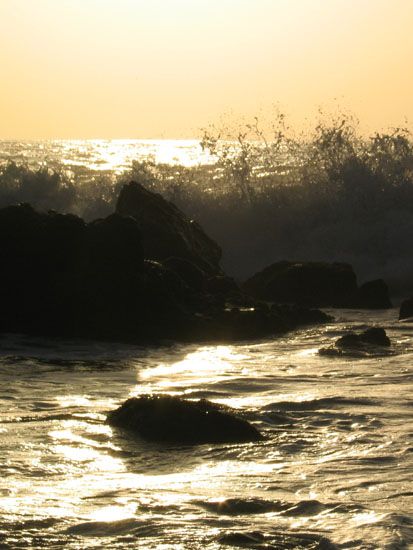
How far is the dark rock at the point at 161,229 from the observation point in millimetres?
17344

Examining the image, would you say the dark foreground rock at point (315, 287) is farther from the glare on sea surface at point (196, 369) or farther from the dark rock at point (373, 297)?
the glare on sea surface at point (196, 369)

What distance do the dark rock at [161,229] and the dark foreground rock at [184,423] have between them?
9.07 meters

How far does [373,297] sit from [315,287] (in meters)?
0.99

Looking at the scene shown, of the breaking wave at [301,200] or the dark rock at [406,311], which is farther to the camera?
the breaking wave at [301,200]

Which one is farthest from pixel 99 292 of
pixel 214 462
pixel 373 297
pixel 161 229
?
pixel 214 462

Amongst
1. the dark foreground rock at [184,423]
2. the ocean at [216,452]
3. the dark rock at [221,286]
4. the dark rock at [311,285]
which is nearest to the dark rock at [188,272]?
the dark rock at [221,286]

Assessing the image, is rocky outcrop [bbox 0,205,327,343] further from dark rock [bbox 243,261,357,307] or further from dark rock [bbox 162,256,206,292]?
dark rock [bbox 243,261,357,307]

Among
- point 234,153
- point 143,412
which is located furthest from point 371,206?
point 143,412

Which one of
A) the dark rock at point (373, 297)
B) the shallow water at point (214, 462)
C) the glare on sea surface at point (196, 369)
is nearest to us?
the shallow water at point (214, 462)

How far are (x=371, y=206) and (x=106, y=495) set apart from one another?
1934 cm

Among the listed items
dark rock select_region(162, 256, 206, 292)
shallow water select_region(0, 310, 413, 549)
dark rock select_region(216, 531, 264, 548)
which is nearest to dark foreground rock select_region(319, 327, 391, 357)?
shallow water select_region(0, 310, 413, 549)

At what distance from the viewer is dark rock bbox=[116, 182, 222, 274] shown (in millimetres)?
17344

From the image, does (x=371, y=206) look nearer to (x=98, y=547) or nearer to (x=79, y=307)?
(x=79, y=307)

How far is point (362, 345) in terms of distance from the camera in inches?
498
